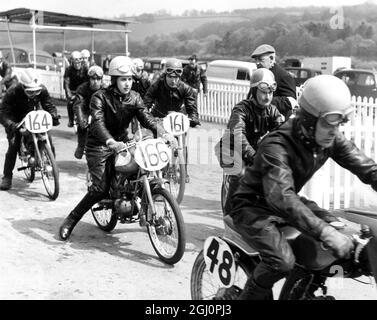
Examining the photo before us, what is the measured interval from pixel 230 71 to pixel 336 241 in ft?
61.9

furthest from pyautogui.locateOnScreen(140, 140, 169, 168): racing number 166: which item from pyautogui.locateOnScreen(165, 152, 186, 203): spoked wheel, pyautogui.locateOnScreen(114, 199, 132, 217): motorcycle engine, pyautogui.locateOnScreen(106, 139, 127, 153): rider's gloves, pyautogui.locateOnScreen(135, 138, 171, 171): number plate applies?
pyautogui.locateOnScreen(165, 152, 186, 203): spoked wheel

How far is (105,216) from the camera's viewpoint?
6.54 meters

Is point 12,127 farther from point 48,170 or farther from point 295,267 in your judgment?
point 295,267

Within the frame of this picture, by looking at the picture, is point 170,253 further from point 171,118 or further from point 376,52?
point 376,52

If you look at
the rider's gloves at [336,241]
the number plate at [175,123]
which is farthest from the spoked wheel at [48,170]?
the rider's gloves at [336,241]

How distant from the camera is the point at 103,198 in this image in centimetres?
606

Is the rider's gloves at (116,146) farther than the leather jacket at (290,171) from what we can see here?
Yes

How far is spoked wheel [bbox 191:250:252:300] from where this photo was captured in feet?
11.7

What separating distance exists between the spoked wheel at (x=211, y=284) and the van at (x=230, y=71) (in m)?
16.8

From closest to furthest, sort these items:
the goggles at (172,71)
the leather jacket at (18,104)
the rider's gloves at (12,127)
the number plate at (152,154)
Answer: the number plate at (152,154), the rider's gloves at (12,127), the leather jacket at (18,104), the goggles at (172,71)

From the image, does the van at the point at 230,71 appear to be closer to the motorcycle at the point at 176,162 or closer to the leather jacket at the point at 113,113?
the motorcycle at the point at 176,162

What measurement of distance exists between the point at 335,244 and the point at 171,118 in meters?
5.13

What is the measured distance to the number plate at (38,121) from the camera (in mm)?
7812

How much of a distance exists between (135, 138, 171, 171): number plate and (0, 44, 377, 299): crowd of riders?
0.82ft
